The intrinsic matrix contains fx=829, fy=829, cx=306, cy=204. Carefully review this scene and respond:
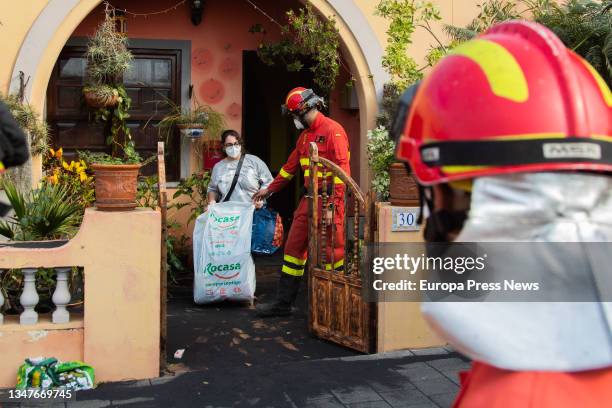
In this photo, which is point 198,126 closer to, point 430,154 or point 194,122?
point 194,122

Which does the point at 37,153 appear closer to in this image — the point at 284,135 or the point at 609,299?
the point at 284,135

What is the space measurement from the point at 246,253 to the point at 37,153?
2.10 metres

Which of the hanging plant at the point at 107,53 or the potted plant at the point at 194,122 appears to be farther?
the potted plant at the point at 194,122

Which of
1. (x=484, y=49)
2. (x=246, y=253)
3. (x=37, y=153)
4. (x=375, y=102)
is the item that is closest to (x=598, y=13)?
(x=375, y=102)

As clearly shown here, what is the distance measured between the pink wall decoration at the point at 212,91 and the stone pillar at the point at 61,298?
14.3 ft

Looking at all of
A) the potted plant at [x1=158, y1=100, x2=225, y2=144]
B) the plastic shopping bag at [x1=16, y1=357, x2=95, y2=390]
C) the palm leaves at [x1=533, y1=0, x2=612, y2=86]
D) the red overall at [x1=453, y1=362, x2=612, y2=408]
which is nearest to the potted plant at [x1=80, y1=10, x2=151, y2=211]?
the potted plant at [x1=158, y1=100, x2=225, y2=144]

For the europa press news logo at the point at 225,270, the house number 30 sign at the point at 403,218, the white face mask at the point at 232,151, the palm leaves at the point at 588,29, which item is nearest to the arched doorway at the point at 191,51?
the europa press news logo at the point at 225,270

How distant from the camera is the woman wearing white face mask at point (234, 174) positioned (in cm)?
779

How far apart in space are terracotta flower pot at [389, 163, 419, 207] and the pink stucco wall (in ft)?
12.9

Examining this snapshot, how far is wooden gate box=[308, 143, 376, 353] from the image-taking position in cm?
574

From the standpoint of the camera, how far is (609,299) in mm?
1554

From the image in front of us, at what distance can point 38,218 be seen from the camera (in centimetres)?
551

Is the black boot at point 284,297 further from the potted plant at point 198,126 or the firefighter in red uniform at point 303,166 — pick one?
the potted plant at point 198,126

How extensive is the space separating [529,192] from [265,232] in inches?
250
